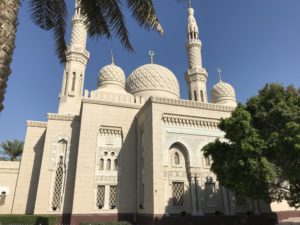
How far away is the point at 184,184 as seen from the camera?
13953mm

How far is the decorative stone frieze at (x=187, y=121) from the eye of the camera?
48.9 feet

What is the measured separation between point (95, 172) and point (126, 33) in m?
11.5

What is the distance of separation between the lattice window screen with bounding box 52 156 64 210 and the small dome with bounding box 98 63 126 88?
8602mm

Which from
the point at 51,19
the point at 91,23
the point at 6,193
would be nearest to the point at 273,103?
the point at 91,23

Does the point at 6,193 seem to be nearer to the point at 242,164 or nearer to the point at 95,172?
the point at 95,172

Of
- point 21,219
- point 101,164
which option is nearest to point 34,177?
point 21,219

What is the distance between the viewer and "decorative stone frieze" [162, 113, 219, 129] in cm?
1491

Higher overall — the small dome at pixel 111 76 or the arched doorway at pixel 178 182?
the small dome at pixel 111 76

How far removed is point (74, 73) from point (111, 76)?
→ 10.9 feet

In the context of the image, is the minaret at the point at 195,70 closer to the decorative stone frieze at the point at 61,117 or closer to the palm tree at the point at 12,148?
the decorative stone frieze at the point at 61,117

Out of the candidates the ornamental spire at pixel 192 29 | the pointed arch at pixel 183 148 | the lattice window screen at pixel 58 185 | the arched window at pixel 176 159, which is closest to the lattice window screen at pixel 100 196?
the lattice window screen at pixel 58 185

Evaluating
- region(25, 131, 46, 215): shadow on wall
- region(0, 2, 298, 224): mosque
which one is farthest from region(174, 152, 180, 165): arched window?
region(25, 131, 46, 215): shadow on wall

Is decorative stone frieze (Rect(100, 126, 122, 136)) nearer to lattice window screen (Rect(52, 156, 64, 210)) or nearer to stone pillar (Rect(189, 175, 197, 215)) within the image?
lattice window screen (Rect(52, 156, 64, 210))

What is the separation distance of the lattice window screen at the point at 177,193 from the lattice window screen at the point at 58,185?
7.53 meters
